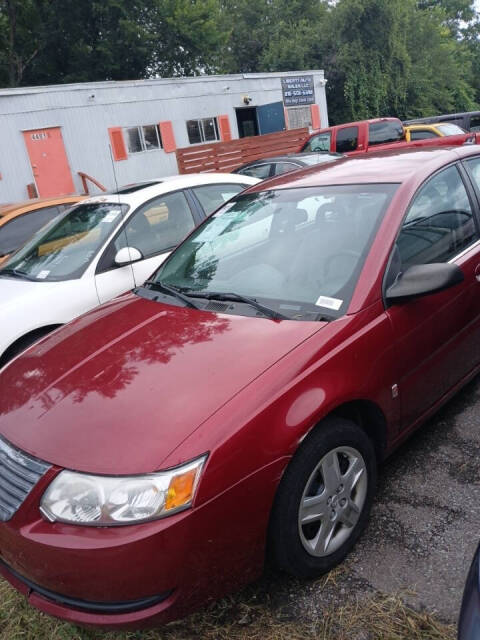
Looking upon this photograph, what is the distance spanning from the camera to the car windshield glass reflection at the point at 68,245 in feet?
14.8

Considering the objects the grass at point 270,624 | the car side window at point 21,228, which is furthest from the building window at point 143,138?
the grass at point 270,624

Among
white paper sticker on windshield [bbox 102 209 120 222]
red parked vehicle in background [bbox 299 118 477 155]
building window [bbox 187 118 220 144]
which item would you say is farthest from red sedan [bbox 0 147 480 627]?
building window [bbox 187 118 220 144]

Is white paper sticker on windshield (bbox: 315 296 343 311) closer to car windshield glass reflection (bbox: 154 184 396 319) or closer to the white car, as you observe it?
car windshield glass reflection (bbox: 154 184 396 319)

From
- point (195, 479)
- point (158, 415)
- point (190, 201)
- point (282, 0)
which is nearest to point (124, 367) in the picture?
point (158, 415)

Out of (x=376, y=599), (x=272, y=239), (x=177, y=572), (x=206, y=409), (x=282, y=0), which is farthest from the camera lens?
(x=282, y=0)

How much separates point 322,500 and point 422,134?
1329 centimetres

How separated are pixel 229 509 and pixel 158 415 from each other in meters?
0.42

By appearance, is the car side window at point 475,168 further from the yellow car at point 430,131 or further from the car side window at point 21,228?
the yellow car at point 430,131

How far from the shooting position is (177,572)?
183 centimetres

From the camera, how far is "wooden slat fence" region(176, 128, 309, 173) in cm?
1669

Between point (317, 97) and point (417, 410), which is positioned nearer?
point (417, 410)

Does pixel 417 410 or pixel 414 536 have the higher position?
pixel 417 410

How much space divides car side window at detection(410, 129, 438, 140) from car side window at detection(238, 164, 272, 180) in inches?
206

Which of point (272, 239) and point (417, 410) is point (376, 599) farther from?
point (272, 239)
